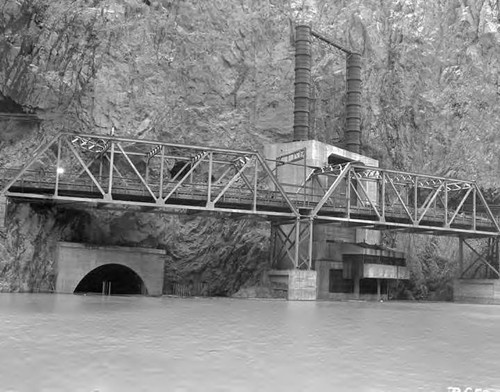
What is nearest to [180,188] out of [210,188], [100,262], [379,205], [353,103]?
[210,188]

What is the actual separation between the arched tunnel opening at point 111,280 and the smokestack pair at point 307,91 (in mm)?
25312

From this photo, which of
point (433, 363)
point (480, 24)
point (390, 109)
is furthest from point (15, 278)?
point (480, 24)

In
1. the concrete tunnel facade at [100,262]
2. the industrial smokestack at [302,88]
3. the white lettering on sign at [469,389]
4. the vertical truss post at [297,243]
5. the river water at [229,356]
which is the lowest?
the river water at [229,356]

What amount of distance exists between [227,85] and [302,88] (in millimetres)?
12495

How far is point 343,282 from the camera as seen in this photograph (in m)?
71.9

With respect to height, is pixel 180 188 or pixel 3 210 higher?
pixel 180 188

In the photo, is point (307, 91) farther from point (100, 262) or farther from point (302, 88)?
point (100, 262)

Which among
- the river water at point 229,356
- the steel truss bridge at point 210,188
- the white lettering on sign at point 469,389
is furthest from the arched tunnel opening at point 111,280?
the white lettering on sign at point 469,389

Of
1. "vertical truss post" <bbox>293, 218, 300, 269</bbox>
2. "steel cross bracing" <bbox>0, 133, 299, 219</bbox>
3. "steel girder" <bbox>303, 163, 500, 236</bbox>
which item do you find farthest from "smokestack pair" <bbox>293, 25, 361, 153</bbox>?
"vertical truss post" <bbox>293, 218, 300, 269</bbox>

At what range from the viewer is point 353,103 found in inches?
3243

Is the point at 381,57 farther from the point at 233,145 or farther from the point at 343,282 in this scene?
the point at 343,282

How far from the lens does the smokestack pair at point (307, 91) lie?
7500 cm

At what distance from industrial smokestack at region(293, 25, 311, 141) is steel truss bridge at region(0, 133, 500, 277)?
429 cm

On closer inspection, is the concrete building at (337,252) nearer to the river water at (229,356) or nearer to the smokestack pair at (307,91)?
the smokestack pair at (307,91)
